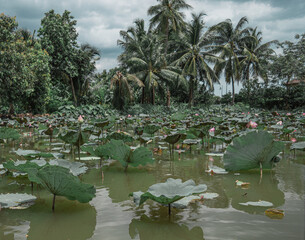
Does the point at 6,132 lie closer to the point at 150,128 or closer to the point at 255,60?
the point at 150,128

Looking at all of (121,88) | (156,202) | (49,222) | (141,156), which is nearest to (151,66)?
(121,88)

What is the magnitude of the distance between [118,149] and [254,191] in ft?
4.57

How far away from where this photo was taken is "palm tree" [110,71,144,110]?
58.8ft

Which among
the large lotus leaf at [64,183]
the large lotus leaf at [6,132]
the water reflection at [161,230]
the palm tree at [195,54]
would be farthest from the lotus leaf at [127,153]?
the palm tree at [195,54]

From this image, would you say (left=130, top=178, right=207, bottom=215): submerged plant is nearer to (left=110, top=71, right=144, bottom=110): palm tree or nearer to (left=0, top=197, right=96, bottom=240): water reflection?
(left=0, top=197, right=96, bottom=240): water reflection

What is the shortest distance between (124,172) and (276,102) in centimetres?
2760

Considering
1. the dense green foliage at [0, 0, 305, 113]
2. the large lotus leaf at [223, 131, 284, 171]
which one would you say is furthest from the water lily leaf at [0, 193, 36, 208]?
the dense green foliage at [0, 0, 305, 113]

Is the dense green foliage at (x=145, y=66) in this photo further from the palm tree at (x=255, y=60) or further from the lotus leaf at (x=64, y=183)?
the lotus leaf at (x=64, y=183)

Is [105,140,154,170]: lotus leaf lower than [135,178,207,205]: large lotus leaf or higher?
higher

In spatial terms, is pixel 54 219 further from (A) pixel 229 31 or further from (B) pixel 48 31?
(A) pixel 229 31

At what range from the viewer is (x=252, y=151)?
2.73 m

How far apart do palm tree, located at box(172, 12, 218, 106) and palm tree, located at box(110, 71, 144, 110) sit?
226 inches

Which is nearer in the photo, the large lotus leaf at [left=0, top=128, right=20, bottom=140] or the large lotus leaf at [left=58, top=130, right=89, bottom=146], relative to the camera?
the large lotus leaf at [left=58, top=130, right=89, bottom=146]

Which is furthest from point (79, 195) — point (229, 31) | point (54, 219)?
point (229, 31)
